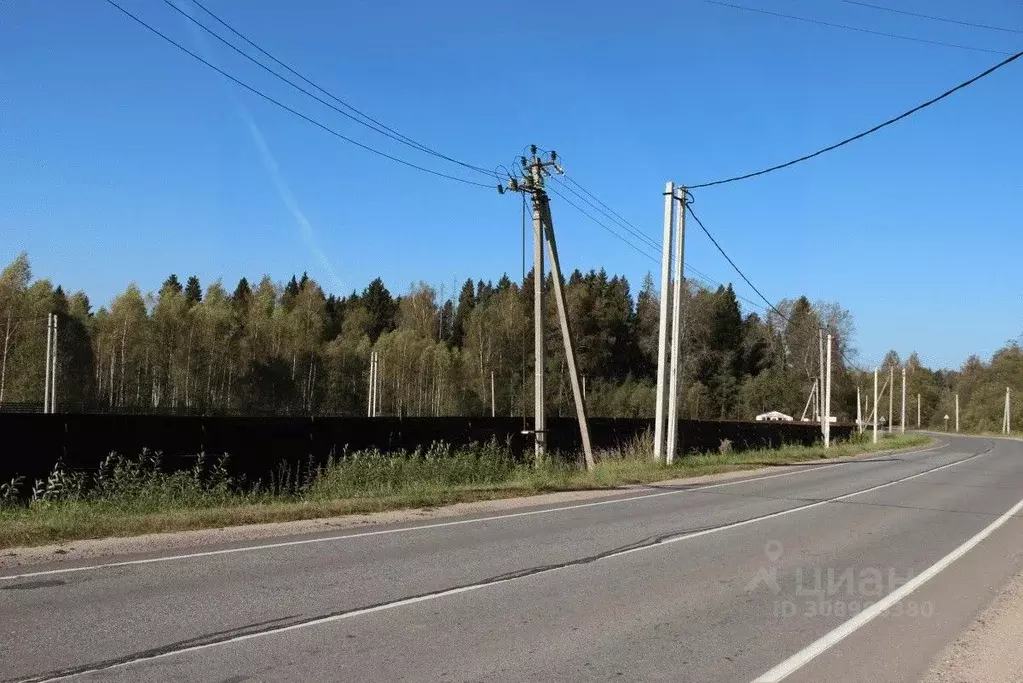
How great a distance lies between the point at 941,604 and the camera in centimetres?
875

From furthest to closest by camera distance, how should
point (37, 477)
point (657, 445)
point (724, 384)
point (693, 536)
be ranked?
1. point (724, 384)
2. point (657, 445)
3. point (37, 477)
4. point (693, 536)

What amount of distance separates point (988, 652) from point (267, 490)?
14483 mm

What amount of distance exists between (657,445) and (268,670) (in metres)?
23.1

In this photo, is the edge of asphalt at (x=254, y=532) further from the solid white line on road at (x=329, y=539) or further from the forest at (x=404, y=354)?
the forest at (x=404, y=354)

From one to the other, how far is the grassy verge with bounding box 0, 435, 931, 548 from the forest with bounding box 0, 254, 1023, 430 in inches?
1138

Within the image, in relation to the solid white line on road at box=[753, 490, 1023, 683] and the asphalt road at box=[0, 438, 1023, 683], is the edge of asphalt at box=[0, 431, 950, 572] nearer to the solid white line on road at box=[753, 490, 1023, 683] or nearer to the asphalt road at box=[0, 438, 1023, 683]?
the asphalt road at box=[0, 438, 1023, 683]

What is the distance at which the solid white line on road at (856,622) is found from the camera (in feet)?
20.5

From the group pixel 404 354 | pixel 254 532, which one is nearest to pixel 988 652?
pixel 254 532

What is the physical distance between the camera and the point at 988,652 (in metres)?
7.01

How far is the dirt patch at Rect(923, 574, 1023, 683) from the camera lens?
633 cm

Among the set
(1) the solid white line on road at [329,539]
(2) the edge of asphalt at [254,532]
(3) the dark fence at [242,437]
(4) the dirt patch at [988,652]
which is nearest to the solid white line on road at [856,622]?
(4) the dirt patch at [988,652]

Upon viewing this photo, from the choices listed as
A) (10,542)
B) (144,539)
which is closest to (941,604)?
(144,539)

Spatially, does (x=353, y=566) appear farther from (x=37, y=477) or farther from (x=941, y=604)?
(x=37, y=477)

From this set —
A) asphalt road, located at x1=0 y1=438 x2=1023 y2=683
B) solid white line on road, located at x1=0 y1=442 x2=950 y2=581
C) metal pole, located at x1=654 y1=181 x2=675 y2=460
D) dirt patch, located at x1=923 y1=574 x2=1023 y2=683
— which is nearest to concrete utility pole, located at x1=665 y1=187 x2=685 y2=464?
metal pole, located at x1=654 y1=181 x2=675 y2=460
